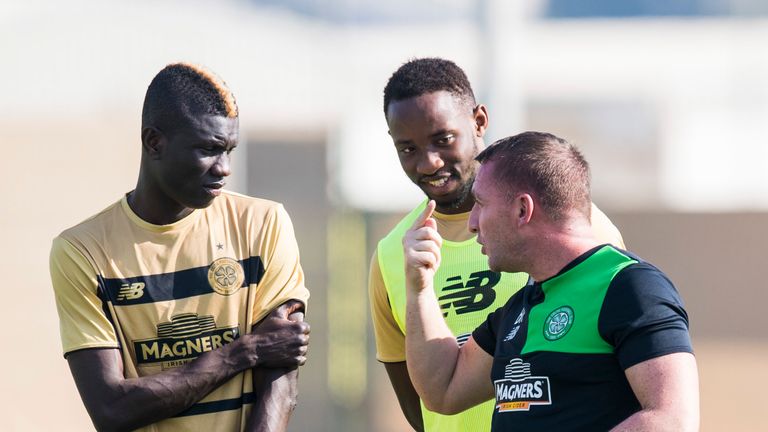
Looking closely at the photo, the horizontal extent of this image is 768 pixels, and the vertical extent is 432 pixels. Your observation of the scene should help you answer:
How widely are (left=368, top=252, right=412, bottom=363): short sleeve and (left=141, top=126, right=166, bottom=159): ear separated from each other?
1073mm

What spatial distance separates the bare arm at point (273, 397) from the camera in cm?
448

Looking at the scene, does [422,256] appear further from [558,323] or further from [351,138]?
[351,138]

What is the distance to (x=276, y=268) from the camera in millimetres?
4699

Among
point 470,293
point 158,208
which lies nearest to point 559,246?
point 470,293

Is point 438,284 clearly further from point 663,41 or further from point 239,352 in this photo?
point 663,41

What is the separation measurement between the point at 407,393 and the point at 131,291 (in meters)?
1.34

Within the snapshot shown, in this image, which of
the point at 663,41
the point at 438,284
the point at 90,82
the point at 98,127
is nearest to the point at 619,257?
the point at 438,284

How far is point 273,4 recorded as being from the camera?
16859mm

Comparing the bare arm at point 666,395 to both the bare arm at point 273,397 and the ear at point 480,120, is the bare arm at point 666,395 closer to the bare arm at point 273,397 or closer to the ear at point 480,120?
the bare arm at point 273,397

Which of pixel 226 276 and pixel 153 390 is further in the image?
pixel 226 276

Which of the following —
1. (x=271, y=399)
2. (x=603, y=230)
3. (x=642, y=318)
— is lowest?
(x=271, y=399)

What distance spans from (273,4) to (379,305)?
39.7 feet

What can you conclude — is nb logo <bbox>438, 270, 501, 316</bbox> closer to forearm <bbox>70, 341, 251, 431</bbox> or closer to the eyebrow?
the eyebrow

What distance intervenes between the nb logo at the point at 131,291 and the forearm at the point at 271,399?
1.66 feet
